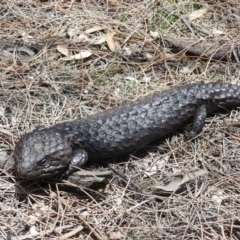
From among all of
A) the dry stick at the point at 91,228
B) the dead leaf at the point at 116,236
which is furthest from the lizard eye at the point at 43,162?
the dead leaf at the point at 116,236

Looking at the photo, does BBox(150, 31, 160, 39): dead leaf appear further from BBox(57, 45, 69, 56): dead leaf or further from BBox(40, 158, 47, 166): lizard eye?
BBox(40, 158, 47, 166): lizard eye

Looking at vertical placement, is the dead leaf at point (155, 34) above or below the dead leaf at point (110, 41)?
below

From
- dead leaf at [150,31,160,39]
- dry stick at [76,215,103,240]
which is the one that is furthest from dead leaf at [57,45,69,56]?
dry stick at [76,215,103,240]

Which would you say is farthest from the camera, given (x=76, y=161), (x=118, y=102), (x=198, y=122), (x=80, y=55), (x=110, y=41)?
(x=110, y=41)

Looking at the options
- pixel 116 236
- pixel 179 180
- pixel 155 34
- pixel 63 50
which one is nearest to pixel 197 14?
pixel 155 34

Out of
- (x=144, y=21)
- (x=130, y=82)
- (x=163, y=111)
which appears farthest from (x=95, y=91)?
(x=144, y=21)

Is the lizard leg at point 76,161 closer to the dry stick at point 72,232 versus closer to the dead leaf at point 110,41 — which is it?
the dry stick at point 72,232

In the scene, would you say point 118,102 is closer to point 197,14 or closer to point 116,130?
point 116,130
